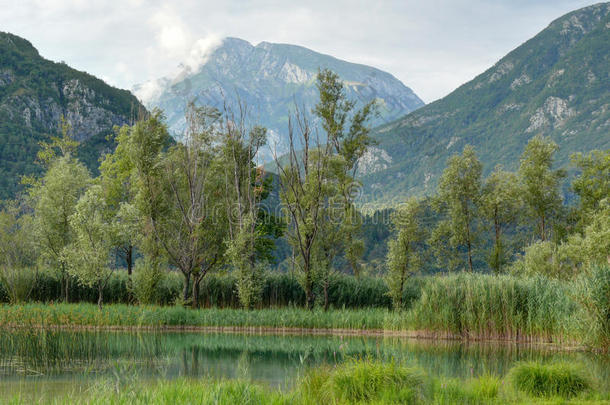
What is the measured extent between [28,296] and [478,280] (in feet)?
86.5

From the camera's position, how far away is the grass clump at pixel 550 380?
1158 centimetres

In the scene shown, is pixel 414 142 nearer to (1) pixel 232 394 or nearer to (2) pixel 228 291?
(2) pixel 228 291

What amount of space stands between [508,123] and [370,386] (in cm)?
16900

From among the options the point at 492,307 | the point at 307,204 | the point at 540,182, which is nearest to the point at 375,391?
the point at 492,307

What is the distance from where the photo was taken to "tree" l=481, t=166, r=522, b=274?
4450cm

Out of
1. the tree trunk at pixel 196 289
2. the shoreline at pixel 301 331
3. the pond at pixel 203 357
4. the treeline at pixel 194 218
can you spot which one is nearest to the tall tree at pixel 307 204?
the treeline at pixel 194 218

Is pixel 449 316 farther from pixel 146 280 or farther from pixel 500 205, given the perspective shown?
pixel 500 205

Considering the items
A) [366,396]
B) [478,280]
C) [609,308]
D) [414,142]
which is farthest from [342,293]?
[414,142]

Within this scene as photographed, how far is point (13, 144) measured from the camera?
92250 millimetres

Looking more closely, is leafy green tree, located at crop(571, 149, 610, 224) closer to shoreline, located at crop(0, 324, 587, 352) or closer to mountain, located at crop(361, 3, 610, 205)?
shoreline, located at crop(0, 324, 587, 352)

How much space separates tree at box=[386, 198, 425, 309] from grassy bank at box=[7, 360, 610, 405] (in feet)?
62.6

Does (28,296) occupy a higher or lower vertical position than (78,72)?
lower

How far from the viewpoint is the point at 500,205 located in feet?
147

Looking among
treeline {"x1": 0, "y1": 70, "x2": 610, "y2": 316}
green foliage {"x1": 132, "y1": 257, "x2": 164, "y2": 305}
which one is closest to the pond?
green foliage {"x1": 132, "y1": 257, "x2": 164, "y2": 305}
